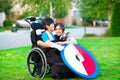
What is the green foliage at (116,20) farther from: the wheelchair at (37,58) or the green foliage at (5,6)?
the green foliage at (5,6)

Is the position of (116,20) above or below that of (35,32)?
below

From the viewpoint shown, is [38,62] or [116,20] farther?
[116,20]

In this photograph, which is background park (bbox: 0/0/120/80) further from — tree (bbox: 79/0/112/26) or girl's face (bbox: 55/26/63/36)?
girl's face (bbox: 55/26/63/36)

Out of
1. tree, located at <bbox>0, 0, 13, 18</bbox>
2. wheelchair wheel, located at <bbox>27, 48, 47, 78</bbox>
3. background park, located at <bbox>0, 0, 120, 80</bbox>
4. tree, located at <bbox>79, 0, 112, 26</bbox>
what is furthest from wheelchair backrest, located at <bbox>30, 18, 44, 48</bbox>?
tree, located at <bbox>0, 0, 13, 18</bbox>

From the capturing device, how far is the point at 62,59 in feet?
21.2

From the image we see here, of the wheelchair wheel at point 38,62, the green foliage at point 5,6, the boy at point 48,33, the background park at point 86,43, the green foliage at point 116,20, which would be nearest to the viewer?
the wheelchair wheel at point 38,62

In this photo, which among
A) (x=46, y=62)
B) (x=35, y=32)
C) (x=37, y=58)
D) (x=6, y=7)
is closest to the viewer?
(x=46, y=62)

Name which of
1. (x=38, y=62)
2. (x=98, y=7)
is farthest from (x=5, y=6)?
(x=38, y=62)

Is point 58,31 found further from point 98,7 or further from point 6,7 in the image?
point 6,7

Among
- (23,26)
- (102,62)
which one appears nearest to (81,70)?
(102,62)

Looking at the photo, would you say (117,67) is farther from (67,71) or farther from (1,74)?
(1,74)

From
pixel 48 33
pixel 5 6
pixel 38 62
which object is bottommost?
pixel 5 6

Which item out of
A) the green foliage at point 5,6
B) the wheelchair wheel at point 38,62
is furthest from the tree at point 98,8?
the wheelchair wheel at point 38,62

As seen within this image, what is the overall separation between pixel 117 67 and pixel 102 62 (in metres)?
0.87
